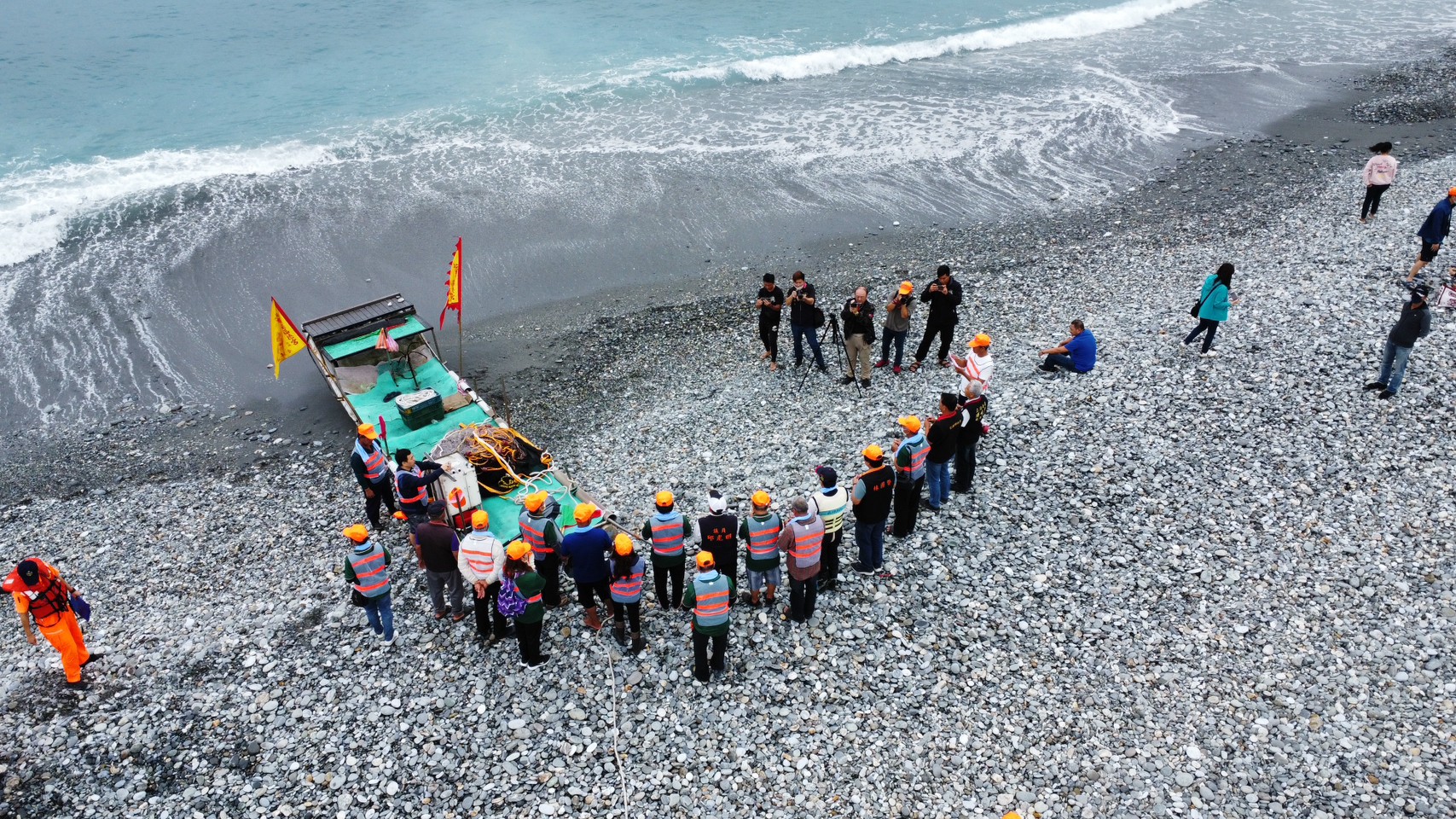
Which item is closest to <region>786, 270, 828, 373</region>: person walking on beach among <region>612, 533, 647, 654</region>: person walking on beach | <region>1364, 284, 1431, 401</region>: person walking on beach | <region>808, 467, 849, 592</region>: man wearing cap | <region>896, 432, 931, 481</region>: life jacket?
<region>896, 432, 931, 481</region>: life jacket

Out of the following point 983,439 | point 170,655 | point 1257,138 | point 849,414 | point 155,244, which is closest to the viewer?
point 170,655

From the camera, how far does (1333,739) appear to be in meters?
A: 8.49

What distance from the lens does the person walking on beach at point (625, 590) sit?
9412 mm

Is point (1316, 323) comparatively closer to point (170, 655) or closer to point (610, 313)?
point (610, 313)

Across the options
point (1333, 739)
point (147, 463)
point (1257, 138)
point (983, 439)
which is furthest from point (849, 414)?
point (1257, 138)

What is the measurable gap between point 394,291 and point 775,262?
9.87 meters

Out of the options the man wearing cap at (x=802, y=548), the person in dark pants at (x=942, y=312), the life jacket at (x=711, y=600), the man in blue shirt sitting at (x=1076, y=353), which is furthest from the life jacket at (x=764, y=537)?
the man in blue shirt sitting at (x=1076, y=353)

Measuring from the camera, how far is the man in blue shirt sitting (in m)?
14.3

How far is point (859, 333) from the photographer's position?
48.0 ft

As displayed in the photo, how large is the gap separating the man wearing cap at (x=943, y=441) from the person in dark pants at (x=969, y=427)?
0.13 metres

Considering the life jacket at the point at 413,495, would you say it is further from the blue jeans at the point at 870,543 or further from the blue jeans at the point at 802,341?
the blue jeans at the point at 802,341

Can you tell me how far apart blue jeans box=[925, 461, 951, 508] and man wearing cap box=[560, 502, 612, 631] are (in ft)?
14.4

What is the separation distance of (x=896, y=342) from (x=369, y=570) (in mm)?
9270

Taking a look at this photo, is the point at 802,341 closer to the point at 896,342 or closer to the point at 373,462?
the point at 896,342
